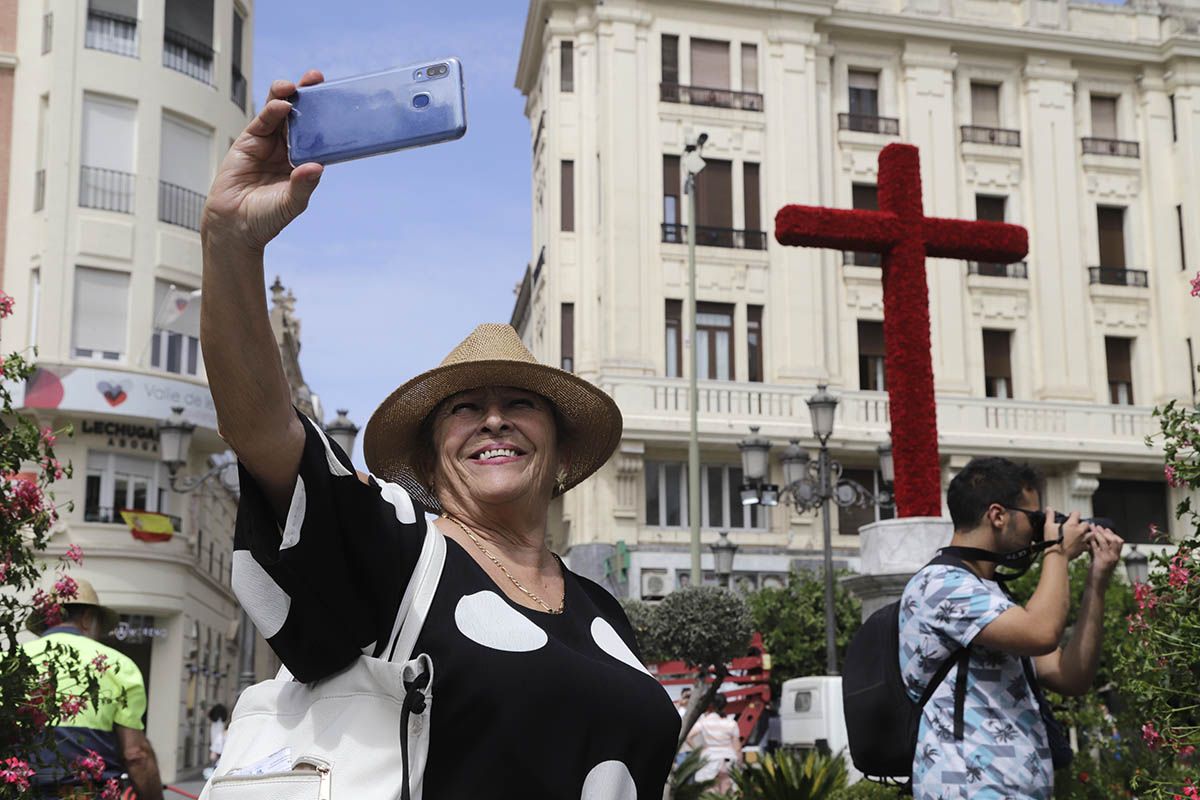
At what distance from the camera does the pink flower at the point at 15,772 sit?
4977mm

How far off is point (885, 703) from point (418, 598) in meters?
2.27

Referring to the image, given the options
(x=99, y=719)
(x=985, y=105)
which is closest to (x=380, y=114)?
(x=99, y=719)

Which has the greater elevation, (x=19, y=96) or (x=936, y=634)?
(x=19, y=96)

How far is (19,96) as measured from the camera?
1139 inches

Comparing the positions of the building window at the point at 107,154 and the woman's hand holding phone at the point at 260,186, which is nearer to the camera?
the woman's hand holding phone at the point at 260,186

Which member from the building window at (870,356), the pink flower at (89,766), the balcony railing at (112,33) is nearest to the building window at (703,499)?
the building window at (870,356)

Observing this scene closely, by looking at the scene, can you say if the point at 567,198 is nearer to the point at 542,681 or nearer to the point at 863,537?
the point at 863,537

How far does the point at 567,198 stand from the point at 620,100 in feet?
8.84

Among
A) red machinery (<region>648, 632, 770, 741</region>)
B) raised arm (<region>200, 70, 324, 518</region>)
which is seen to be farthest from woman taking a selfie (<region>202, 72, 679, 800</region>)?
red machinery (<region>648, 632, 770, 741</region>)

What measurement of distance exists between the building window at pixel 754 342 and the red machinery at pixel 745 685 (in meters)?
11.8

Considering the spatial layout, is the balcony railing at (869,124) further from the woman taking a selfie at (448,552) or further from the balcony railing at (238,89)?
the woman taking a selfie at (448,552)

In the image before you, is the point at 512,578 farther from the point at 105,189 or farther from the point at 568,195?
the point at 568,195

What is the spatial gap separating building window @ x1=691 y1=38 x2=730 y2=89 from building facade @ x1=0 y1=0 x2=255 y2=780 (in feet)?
35.1

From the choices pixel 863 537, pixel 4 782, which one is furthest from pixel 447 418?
pixel 863 537
